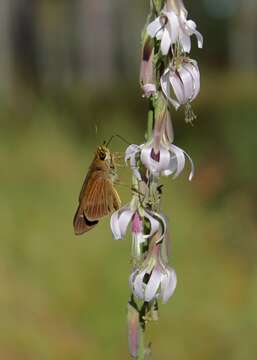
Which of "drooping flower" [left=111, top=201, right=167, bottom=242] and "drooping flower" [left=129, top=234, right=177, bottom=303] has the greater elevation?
"drooping flower" [left=111, top=201, right=167, bottom=242]

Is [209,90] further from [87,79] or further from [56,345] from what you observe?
[56,345]

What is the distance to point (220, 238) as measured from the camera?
1043cm

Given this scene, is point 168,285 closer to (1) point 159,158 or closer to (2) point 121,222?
(2) point 121,222

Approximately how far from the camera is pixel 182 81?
2.21 metres

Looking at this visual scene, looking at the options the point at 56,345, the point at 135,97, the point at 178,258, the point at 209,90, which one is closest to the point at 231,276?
the point at 178,258

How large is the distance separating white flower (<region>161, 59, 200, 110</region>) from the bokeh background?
4.72 metres

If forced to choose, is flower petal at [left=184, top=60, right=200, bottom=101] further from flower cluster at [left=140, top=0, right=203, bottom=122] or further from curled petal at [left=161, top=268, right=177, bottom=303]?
curled petal at [left=161, top=268, right=177, bottom=303]

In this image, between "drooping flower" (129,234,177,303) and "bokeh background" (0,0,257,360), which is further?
"bokeh background" (0,0,257,360)

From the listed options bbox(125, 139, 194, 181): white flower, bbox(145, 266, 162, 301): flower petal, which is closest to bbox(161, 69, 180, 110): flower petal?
bbox(125, 139, 194, 181): white flower

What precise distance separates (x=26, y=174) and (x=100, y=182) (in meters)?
9.89

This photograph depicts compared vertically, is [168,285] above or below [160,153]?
below

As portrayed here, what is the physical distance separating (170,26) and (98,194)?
0.58 metres

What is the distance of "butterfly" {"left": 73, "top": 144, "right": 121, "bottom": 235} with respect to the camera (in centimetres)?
261

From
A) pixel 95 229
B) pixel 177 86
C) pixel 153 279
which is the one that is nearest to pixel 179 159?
pixel 177 86
